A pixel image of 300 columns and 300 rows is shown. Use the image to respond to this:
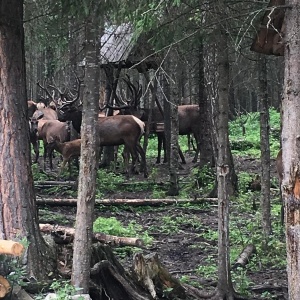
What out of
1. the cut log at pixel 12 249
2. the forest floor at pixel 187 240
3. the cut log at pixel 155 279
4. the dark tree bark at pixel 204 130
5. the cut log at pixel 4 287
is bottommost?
the forest floor at pixel 187 240

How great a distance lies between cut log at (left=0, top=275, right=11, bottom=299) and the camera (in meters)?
4.88

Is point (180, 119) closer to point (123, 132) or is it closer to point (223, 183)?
point (123, 132)

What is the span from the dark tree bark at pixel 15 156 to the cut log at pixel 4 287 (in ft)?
3.97

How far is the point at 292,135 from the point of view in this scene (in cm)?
508

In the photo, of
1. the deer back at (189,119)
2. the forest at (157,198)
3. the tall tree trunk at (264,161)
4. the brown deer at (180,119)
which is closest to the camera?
the forest at (157,198)

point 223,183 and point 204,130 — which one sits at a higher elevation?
point 204,130

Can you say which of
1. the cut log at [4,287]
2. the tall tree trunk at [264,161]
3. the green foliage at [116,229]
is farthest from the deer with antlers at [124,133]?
the cut log at [4,287]

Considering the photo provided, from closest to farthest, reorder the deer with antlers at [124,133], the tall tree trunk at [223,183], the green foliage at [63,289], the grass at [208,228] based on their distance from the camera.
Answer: the green foliage at [63,289]
the tall tree trunk at [223,183]
the grass at [208,228]
the deer with antlers at [124,133]

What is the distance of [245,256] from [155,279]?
239 centimetres

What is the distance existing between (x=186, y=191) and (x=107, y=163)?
5151mm

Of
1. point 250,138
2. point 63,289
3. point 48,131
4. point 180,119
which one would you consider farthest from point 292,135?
point 250,138

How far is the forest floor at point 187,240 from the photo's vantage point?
7.70 metres

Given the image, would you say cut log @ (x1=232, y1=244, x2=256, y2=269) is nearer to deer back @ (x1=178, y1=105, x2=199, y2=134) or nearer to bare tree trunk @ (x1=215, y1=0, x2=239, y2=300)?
bare tree trunk @ (x1=215, y1=0, x2=239, y2=300)

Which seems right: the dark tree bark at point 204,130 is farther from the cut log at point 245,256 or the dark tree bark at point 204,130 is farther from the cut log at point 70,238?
the cut log at point 70,238
